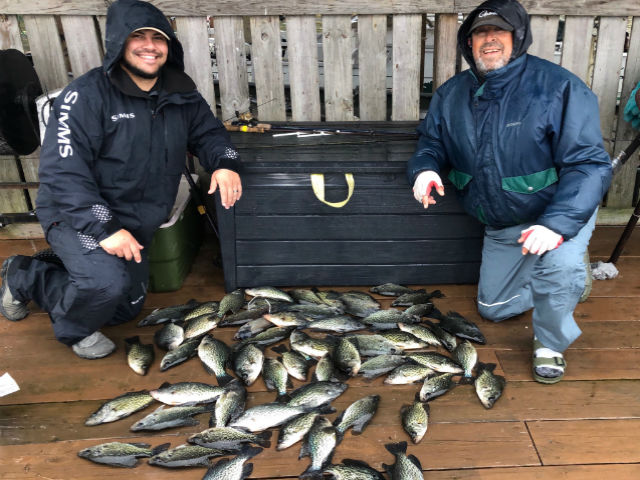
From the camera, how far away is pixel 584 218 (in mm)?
2588

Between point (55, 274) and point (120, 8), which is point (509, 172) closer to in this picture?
point (120, 8)

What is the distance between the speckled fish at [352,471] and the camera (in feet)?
7.12

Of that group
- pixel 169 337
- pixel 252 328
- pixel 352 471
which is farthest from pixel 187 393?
pixel 352 471

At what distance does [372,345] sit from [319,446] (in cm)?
73

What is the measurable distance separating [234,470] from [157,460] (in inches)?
12.1

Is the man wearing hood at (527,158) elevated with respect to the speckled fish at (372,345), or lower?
elevated

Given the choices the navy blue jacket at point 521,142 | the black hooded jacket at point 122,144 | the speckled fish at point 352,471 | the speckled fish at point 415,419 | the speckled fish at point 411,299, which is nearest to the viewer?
the speckled fish at point 352,471

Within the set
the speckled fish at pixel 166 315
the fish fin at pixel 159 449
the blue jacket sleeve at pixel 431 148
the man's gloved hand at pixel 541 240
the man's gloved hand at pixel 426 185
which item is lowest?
the fish fin at pixel 159 449

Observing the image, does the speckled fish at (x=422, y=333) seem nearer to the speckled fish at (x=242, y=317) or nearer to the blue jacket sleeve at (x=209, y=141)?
the speckled fish at (x=242, y=317)

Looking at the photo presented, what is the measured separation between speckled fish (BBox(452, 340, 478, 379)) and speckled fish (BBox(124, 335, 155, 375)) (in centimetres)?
149

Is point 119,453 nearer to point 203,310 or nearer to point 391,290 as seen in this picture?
point 203,310

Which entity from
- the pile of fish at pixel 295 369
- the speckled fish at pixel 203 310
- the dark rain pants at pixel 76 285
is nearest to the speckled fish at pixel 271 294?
the pile of fish at pixel 295 369

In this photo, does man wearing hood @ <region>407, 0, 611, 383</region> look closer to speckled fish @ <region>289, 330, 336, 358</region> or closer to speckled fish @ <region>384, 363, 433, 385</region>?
speckled fish @ <region>384, 363, 433, 385</region>

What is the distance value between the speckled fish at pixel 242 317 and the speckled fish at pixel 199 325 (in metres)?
0.05
